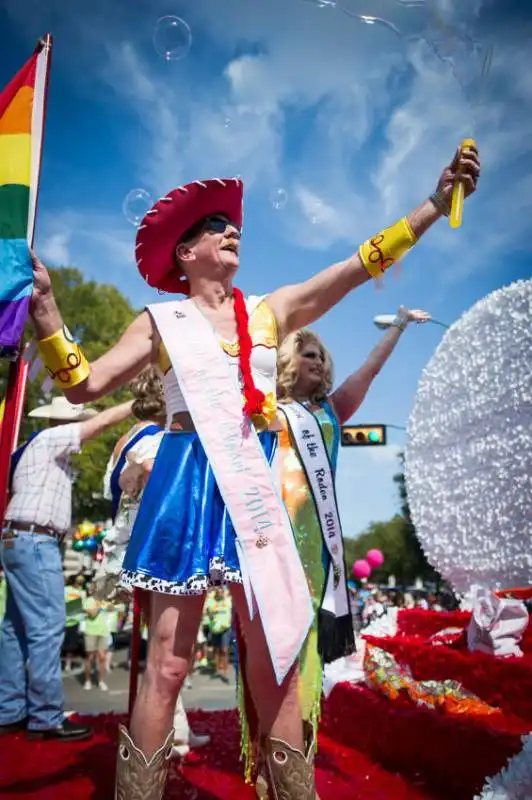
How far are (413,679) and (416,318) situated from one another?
192 centimetres

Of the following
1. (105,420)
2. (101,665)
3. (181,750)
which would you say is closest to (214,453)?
(105,420)

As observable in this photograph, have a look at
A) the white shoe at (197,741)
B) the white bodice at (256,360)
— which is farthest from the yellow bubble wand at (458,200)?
the white shoe at (197,741)

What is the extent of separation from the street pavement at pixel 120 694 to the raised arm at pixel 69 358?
188 inches

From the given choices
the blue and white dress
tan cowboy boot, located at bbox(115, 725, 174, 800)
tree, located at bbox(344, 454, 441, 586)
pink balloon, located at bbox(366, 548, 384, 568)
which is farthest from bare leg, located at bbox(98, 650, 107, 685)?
tree, located at bbox(344, 454, 441, 586)

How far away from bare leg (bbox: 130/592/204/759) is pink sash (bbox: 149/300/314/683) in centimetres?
21

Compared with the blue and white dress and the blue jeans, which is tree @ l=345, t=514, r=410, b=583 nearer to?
the blue jeans

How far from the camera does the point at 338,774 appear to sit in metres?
2.95

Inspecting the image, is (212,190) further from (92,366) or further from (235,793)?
(235,793)

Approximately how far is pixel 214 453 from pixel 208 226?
791mm

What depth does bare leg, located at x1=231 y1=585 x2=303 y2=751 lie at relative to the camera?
71.1 inches

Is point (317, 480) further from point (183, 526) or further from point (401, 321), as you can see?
point (183, 526)

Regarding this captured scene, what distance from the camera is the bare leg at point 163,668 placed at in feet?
5.95

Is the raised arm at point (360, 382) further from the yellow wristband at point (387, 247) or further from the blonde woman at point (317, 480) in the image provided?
the yellow wristband at point (387, 247)

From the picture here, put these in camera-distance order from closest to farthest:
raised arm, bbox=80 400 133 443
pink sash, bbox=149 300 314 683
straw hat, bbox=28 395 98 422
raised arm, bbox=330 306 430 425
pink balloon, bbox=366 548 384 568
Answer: pink sash, bbox=149 300 314 683 < raised arm, bbox=330 306 430 425 < raised arm, bbox=80 400 133 443 < straw hat, bbox=28 395 98 422 < pink balloon, bbox=366 548 384 568
